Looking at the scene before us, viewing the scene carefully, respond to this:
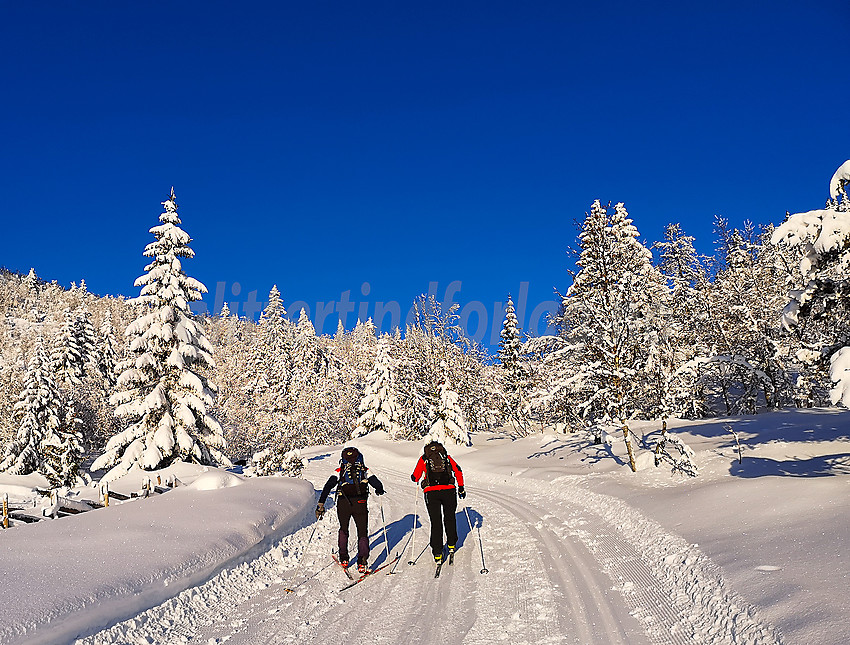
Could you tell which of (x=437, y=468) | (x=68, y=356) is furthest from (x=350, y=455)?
(x=68, y=356)

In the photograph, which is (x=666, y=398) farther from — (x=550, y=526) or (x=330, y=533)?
(x=330, y=533)

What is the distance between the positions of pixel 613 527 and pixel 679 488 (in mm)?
4022

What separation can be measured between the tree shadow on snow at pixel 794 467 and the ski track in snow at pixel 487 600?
528cm

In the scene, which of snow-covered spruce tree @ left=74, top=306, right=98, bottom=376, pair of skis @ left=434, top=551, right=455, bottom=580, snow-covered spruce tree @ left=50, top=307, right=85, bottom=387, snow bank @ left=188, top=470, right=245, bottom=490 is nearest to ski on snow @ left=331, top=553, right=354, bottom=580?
pair of skis @ left=434, top=551, right=455, bottom=580

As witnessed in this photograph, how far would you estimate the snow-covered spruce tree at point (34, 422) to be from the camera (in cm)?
3444

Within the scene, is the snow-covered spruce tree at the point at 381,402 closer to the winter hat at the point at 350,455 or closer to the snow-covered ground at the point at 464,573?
the snow-covered ground at the point at 464,573

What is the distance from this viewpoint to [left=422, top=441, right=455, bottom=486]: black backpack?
993cm

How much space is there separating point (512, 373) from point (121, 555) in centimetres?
3892

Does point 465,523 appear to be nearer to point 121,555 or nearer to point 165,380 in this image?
point 121,555

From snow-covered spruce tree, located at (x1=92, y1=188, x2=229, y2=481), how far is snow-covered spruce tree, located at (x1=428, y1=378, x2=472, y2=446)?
15860 mm

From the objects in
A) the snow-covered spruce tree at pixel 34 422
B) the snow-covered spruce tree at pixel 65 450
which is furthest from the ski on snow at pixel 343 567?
the snow-covered spruce tree at pixel 34 422

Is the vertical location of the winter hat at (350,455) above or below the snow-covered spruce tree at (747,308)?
below

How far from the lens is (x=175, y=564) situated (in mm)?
8227

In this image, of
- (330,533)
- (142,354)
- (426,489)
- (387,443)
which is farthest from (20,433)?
(426,489)
